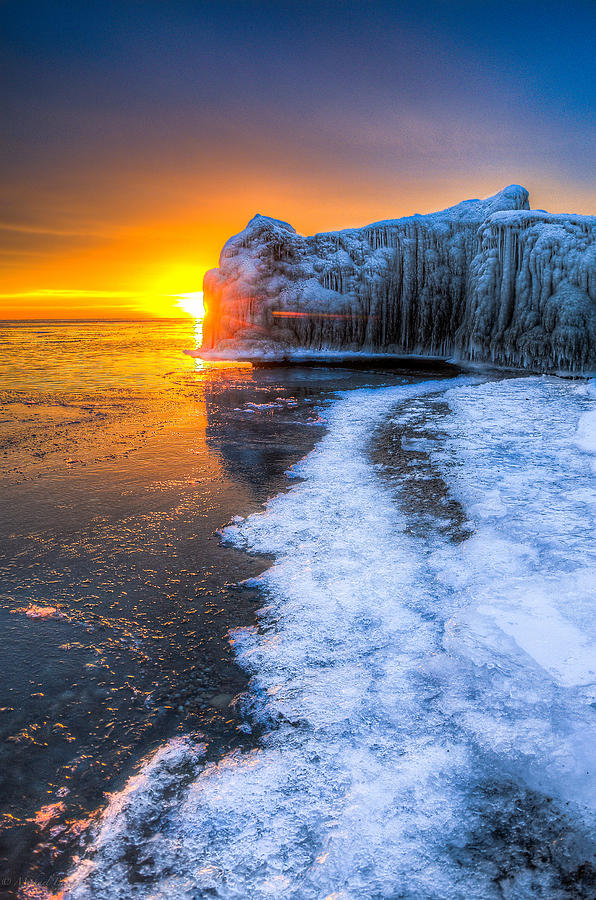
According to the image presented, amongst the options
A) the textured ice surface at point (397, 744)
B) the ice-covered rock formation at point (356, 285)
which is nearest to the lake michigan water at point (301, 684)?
the textured ice surface at point (397, 744)

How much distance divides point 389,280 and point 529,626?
18344 millimetres

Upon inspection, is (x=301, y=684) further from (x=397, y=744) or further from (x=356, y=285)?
(x=356, y=285)

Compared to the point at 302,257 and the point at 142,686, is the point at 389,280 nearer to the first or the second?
the point at 302,257

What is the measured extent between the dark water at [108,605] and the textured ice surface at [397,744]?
7.2 inches

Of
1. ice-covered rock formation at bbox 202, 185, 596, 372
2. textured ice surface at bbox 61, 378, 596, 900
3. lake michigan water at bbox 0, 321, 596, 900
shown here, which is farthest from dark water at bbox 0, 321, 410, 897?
ice-covered rock formation at bbox 202, 185, 596, 372

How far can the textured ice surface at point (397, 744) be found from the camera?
1658 mm

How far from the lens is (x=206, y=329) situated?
22.1 metres

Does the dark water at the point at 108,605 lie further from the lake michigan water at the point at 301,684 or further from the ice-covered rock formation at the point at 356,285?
the ice-covered rock formation at the point at 356,285

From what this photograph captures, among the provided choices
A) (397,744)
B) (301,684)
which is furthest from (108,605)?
(397,744)

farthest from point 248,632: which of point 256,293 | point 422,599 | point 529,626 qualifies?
point 256,293

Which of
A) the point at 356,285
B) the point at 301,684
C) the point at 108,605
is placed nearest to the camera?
the point at 301,684

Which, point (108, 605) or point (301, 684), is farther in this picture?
point (108, 605)

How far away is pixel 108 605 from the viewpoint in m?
3.27

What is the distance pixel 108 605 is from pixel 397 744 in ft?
6.84
